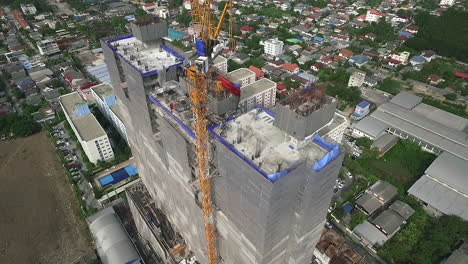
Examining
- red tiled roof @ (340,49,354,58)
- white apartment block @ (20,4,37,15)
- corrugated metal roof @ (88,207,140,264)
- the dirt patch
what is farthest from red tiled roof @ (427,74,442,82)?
white apartment block @ (20,4,37,15)

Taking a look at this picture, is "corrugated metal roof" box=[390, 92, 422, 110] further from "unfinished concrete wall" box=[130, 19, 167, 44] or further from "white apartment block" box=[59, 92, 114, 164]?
"white apartment block" box=[59, 92, 114, 164]

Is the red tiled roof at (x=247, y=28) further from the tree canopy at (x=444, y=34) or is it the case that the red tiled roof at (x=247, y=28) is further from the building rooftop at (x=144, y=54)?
the building rooftop at (x=144, y=54)

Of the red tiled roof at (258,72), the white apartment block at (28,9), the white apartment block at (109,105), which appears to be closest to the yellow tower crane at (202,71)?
the white apartment block at (109,105)

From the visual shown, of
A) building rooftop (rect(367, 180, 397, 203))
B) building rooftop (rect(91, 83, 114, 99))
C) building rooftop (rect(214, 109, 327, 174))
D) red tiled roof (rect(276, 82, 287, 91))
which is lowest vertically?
building rooftop (rect(367, 180, 397, 203))

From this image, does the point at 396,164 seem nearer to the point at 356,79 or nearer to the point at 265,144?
the point at 356,79

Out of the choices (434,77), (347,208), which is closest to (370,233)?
(347,208)

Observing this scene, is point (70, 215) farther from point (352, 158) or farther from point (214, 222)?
point (352, 158)
